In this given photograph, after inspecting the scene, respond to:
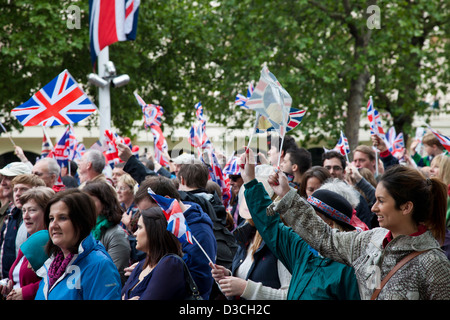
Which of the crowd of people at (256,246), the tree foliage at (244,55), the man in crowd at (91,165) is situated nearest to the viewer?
the crowd of people at (256,246)

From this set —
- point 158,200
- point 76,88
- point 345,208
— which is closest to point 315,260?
point 345,208

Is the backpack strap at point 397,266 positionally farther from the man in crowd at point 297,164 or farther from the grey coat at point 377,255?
the man in crowd at point 297,164

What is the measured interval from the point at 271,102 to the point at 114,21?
799 centimetres

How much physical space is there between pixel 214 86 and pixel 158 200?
15388mm

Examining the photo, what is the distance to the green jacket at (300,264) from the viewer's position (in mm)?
3072

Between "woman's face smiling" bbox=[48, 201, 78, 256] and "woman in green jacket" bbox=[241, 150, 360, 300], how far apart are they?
102 centimetres

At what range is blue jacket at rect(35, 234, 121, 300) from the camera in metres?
3.34

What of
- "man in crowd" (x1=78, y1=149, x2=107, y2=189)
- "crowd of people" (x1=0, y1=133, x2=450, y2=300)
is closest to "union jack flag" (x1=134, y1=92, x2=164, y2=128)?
"man in crowd" (x1=78, y1=149, x2=107, y2=189)

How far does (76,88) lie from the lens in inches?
305

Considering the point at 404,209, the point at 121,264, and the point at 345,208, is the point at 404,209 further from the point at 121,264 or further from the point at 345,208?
the point at 121,264

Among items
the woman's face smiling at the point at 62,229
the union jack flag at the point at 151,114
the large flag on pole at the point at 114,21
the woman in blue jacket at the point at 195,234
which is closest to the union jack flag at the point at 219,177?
the union jack flag at the point at 151,114

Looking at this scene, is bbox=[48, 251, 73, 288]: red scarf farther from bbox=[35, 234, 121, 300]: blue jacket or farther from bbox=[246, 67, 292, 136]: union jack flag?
bbox=[246, 67, 292, 136]: union jack flag

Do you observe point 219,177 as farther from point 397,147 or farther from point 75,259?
point 397,147
